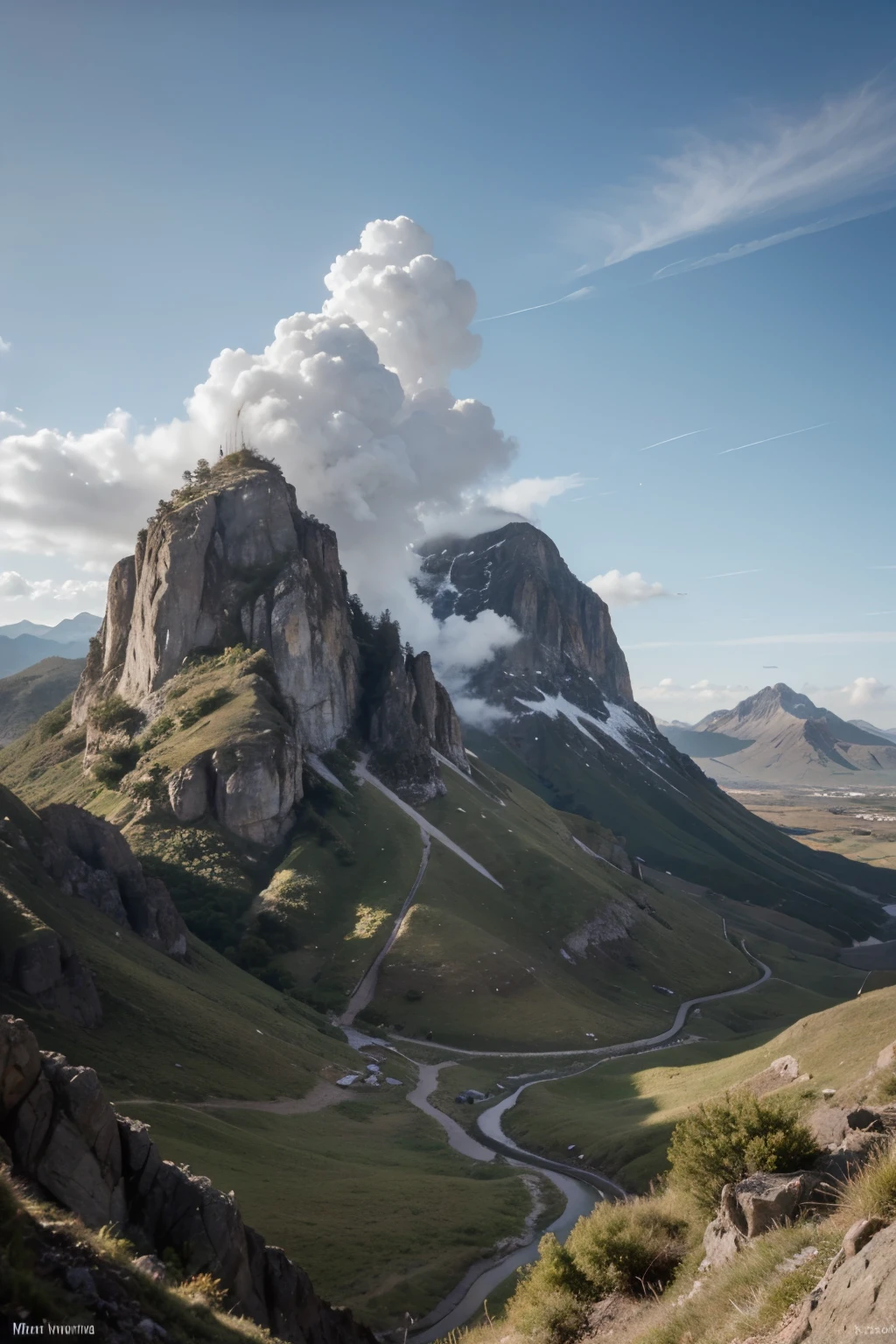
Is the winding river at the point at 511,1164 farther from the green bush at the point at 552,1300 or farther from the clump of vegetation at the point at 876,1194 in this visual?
the clump of vegetation at the point at 876,1194

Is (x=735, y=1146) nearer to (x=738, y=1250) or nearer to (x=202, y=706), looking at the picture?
(x=738, y=1250)

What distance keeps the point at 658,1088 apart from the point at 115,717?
5824 inches

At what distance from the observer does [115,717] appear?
7539 inches

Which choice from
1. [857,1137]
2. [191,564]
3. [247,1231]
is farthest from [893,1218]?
[191,564]

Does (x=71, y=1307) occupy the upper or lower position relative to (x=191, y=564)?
lower

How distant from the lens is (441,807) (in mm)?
197500

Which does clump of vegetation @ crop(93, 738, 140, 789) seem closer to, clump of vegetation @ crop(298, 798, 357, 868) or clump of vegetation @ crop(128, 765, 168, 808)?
clump of vegetation @ crop(128, 765, 168, 808)

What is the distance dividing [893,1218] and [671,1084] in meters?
76.5

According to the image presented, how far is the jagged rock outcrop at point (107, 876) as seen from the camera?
9038 cm

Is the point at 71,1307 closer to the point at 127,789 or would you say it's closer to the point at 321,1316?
the point at 321,1316

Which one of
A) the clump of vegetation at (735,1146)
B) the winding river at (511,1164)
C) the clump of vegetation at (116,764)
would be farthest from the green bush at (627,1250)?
the clump of vegetation at (116,764)

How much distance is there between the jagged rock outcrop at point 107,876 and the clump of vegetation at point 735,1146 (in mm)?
76450

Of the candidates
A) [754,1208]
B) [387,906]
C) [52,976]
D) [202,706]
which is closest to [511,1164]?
[52,976]

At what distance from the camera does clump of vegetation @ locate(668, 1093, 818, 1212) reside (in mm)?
25875
